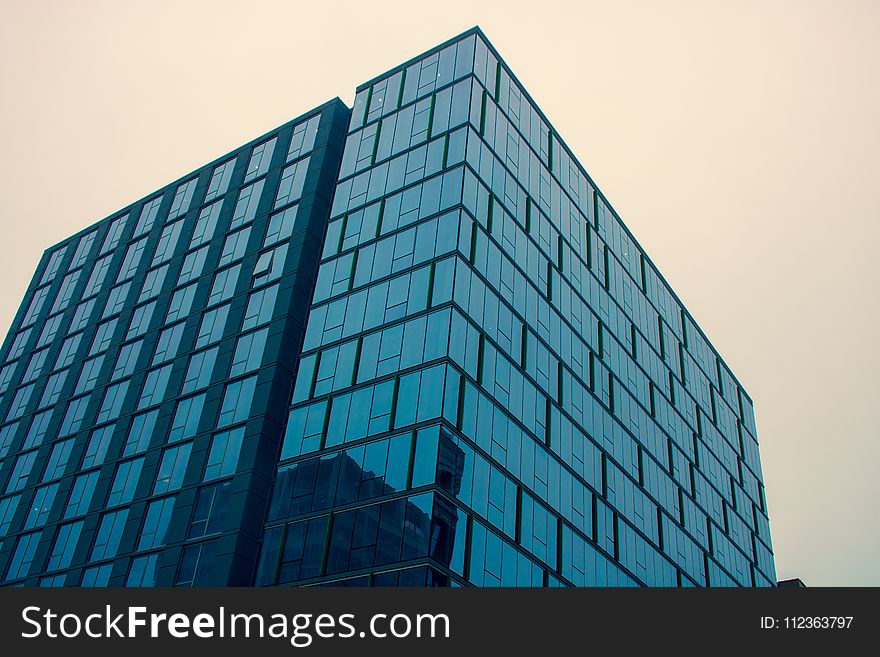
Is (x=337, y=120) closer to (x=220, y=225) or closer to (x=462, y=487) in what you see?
(x=220, y=225)

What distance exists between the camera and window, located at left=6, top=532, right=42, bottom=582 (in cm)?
5672

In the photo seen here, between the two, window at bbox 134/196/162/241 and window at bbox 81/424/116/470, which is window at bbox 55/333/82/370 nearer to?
window at bbox 134/196/162/241

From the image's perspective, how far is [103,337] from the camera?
68.5 m

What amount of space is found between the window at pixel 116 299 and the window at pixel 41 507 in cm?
1471

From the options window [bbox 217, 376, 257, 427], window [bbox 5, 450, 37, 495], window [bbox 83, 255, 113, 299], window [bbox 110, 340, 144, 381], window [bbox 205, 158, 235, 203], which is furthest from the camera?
window [bbox 83, 255, 113, 299]

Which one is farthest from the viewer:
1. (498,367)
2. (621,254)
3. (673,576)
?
(621,254)

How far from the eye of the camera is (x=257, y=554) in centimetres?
4562

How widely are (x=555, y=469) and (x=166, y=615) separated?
33.6m

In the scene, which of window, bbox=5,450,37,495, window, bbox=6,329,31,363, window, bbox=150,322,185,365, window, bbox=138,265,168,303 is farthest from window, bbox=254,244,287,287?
window, bbox=6,329,31,363

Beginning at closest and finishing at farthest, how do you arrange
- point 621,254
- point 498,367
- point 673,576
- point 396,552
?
1. point 396,552
2. point 498,367
3. point 673,576
4. point 621,254

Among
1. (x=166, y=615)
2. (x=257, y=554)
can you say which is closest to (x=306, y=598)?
(x=166, y=615)

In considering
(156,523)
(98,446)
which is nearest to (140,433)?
(98,446)

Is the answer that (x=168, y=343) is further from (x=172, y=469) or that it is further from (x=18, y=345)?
(x=18, y=345)

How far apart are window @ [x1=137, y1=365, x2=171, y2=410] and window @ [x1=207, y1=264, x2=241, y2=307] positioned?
17.4ft
